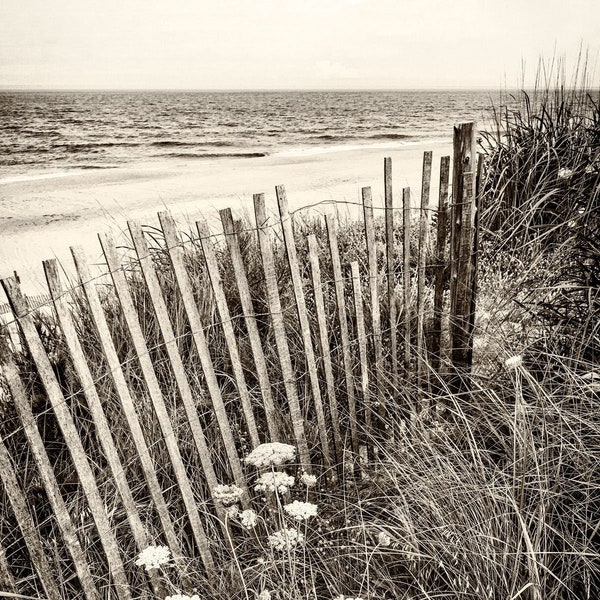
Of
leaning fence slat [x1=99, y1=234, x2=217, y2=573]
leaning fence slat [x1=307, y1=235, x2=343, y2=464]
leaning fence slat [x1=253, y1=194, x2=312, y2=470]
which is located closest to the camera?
leaning fence slat [x1=99, y1=234, x2=217, y2=573]

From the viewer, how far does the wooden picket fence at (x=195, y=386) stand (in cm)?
169

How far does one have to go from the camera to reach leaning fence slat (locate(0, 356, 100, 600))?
157cm

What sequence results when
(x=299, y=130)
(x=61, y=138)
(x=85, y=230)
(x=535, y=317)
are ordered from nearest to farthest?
1. (x=535, y=317)
2. (x=85, y=230)
3. (x=61, y=138)
4. (x=299, y=130)

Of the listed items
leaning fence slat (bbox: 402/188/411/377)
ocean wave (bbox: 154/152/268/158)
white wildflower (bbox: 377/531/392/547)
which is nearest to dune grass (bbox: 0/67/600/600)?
white wildflower (bbox: 377/531/392/547)

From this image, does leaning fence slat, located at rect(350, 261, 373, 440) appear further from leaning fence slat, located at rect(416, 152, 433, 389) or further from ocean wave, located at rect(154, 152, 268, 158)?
ocean wave, located at rect(154, 152, 268, 158)

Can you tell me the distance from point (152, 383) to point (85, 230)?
7297 mm

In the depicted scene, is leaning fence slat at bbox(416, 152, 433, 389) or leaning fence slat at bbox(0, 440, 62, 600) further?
leaning fence slat at bbox(416, 152, 433, 389)

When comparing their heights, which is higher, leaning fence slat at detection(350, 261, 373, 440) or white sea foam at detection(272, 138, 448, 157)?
leaning fence slat at detection(350, 261, 373, 440)

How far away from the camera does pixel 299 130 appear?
30.3 m

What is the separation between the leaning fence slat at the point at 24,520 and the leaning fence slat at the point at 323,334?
1.29 metres

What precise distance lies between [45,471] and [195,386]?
121cm

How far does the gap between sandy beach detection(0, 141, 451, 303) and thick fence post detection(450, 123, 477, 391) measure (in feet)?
9.56

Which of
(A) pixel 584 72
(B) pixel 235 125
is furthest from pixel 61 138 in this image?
(A) pixel 584 72

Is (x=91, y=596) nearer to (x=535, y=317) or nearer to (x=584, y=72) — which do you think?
(x=535, y=317)
